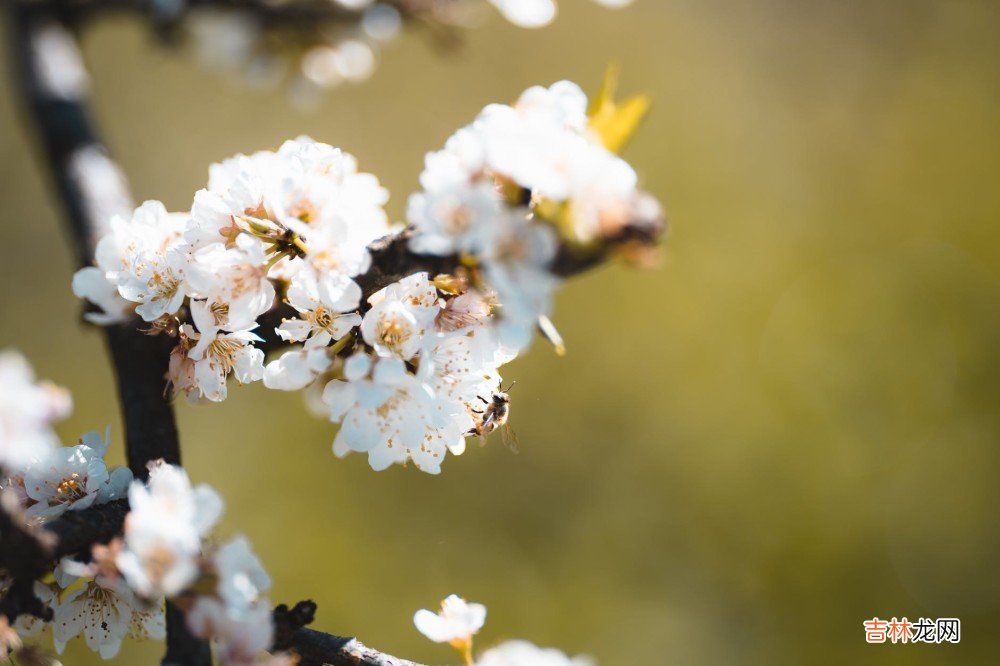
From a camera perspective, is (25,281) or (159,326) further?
(25,281)

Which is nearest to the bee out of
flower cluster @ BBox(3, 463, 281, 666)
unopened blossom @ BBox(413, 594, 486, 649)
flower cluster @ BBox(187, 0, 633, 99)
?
unopened blossom @ BBox(413, 594, 486, 649)

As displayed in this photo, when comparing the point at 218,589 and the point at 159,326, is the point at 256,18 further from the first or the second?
the point at 218,589

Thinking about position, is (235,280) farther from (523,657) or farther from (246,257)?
(523,657)

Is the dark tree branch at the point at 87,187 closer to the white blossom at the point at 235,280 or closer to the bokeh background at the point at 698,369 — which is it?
the white blossom at the point at 235,280

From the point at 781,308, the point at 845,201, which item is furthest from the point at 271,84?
the point at 845,201

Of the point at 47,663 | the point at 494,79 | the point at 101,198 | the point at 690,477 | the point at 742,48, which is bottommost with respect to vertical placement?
the point at 47,663

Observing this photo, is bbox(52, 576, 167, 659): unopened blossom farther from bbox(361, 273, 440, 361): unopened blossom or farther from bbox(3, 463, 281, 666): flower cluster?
bbox(361, 273, 440, 361): unopened blossom

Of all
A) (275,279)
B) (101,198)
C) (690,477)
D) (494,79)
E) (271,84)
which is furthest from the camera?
(494,79)
